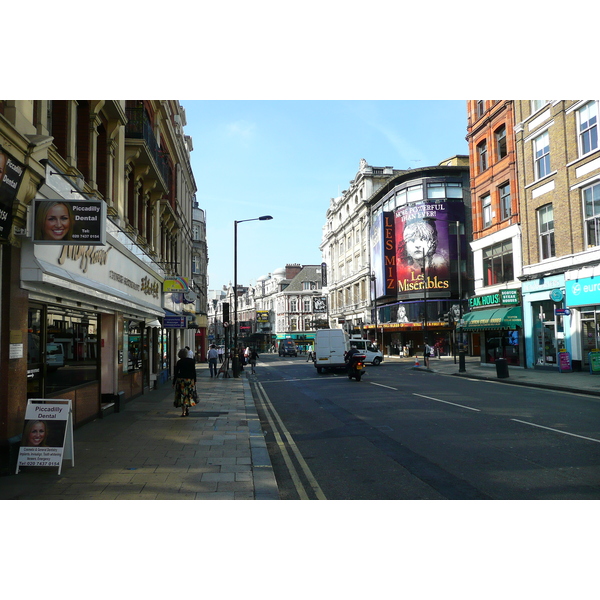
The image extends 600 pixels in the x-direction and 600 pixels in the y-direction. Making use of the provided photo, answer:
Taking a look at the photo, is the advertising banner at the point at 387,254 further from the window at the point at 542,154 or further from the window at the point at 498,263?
the window at the point at 542,154

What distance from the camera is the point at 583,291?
2259cm

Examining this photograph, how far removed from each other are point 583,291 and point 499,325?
6876 millimetres

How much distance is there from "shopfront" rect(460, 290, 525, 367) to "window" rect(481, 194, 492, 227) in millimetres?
4895

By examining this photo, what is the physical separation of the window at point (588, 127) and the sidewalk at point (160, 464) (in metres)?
19.3

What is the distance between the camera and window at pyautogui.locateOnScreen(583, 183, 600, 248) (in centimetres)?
2223

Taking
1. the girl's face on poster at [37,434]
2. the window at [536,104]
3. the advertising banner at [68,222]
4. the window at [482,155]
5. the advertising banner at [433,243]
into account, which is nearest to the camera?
the girl's face on poster at [37,434]

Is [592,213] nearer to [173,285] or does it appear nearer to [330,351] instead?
[330,351]

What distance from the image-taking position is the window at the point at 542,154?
25719mm

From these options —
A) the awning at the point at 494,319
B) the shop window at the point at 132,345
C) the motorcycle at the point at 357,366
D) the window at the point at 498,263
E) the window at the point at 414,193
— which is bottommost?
the motorcycle at the point at 357,366

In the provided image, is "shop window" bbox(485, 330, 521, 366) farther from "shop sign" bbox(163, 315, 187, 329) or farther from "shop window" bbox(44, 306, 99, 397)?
"shop window" bbox(44, 306, 99, 397)

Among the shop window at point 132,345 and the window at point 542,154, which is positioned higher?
the window at point 542,154

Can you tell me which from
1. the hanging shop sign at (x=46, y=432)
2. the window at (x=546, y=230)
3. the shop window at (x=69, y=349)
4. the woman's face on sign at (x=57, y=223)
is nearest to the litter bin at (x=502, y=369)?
the window at (x=546, y=230)

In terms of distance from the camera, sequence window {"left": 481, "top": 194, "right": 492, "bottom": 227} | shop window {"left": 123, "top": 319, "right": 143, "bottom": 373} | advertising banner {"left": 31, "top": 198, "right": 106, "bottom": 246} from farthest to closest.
Result: window {"left": 481, "top": 194, "right": 492, "bottom": 227} → shop window {"left": 123, "top": 319, "right": 143, "bottom": 373} → advertising banner {"left": 31, "top": 198, "right": 106, "bottom": 246}

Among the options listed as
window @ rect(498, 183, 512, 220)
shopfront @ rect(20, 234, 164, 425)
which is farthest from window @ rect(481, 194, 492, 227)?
shopfront @ rect(20, 234, 164, 425)
